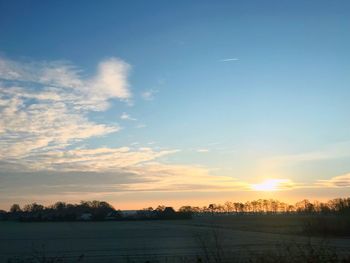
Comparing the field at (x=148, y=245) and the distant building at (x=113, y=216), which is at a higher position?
the distant building at (x=113, y=216)

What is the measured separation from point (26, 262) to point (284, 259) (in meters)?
13.8

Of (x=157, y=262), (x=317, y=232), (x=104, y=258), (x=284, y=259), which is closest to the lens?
(x=284, y=259)

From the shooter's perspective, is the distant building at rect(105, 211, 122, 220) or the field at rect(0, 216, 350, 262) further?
the distant building at rect(105, 211, 122, 220)

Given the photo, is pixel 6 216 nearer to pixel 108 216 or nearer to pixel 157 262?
pixel 108 216

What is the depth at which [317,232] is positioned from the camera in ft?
150

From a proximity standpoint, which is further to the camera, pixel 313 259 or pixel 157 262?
pixel 157 262

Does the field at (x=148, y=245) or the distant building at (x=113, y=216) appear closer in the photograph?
the field at (x=148, y=245)

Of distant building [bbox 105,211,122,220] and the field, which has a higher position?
distant building [bbox 105,211,122,220]

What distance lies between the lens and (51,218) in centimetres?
11462

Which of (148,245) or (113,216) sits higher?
(113,216)

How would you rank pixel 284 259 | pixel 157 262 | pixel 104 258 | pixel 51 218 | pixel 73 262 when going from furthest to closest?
pixel 51 218 < pixel 104 258 < pixel 73 262 < pixel 157 262 < pixel 284 259

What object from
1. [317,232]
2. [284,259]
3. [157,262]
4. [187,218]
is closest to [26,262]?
[157,262]

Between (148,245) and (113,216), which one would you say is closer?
(148,245)

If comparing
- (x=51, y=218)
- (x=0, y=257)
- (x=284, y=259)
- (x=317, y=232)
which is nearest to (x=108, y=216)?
(x=51, y=218)
